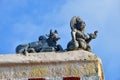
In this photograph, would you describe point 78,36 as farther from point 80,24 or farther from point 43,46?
point 43,46

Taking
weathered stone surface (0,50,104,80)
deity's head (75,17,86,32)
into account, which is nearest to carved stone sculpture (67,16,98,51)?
deity's head (75,17,86,32)

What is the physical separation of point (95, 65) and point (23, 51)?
5.12 ft

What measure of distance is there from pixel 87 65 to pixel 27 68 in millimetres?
1236

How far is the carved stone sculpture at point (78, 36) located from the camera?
14297mm

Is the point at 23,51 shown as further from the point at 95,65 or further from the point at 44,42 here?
the point at 95,65

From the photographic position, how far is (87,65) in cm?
1398

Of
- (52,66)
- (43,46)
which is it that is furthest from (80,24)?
(52,66)

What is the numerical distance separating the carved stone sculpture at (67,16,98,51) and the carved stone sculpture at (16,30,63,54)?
0.30 m

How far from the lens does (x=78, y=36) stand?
14461 mm

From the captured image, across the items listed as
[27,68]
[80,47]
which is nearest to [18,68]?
[27,68]

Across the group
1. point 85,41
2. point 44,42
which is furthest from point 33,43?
point 85,41

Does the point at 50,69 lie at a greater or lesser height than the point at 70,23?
lesser

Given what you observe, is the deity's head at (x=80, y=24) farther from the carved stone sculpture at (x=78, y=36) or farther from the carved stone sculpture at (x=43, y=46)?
the carved stone sculpture at (x=43, y=46)

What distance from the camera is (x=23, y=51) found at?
14.3m
